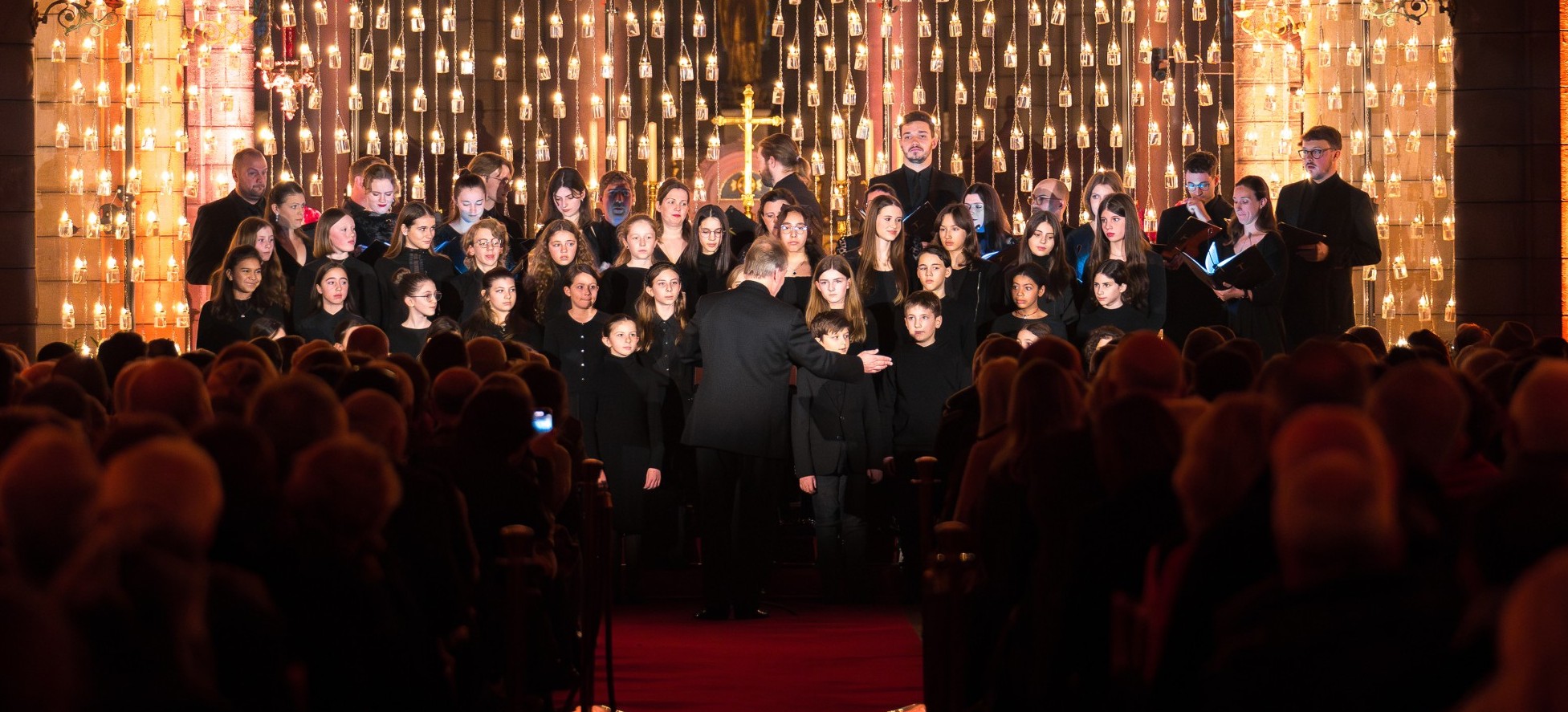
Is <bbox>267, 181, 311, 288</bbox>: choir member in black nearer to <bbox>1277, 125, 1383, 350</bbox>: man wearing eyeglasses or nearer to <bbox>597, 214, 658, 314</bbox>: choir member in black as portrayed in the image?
<bbox>597, 214, 658, 314</bbox>: choir member in black

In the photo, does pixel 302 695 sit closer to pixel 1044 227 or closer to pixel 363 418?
pixel 363 418

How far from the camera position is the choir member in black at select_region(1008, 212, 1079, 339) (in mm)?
11258

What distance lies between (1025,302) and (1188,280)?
200 centimetres

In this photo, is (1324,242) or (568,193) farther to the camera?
(1324,242)

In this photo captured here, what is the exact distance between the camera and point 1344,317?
1332 centimetres

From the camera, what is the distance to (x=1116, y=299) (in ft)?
36.8

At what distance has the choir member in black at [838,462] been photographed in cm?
1015

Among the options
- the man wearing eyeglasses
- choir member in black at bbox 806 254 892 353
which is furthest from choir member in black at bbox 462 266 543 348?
the man wearing eyeglasses

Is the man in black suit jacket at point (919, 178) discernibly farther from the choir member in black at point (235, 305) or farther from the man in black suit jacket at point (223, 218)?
the man in black suit jacket at point (223, 218)

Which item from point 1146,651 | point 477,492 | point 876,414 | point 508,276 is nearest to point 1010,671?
point 1146,651

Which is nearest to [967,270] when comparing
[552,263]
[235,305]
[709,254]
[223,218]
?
[709,254]

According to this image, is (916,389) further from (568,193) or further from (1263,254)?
(568,193)

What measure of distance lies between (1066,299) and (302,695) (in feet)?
25.6

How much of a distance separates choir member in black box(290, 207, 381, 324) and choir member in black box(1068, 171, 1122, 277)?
13.3 ft
